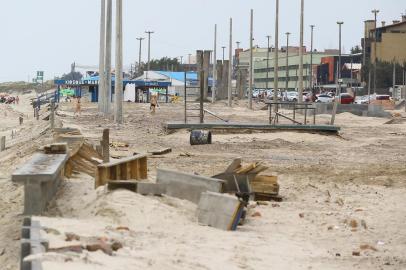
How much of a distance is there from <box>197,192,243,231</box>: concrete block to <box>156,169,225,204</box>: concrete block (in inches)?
47.1

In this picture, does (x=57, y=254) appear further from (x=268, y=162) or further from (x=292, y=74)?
(x=292, y=74)

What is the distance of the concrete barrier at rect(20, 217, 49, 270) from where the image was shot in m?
7.08

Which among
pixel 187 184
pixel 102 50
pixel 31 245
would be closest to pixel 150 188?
pixel 187 184

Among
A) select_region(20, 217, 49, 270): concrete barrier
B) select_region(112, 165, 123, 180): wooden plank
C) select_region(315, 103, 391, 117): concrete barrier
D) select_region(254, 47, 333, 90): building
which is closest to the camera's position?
select_region(20, 217, 49, 270): concrete barrier

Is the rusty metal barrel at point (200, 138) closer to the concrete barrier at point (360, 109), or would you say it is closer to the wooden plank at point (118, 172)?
the wooden plank at point (118, 172)

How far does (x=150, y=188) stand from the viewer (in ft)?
42.8

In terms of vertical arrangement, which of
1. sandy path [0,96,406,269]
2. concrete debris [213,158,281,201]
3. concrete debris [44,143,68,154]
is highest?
concrete debris [44,143,68,154]

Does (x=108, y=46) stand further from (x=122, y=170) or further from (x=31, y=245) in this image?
(x=31, y=245)

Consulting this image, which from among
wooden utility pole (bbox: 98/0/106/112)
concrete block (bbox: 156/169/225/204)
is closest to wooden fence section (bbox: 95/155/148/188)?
concrete block (bbox: 156/169/225/204)

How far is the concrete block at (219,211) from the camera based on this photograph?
450 inches

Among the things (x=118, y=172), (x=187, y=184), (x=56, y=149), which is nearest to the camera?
(x=187, y=184)

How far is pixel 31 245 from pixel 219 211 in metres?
4.18

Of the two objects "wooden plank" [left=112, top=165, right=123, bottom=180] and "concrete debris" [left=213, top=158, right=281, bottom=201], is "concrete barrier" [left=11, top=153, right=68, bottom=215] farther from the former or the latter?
"concrete debris" [left=213, top=158, right=281, bottom=201]

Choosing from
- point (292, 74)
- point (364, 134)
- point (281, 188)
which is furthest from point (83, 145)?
point (292, 74)
